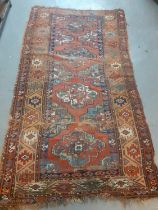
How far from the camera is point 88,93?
2.29 metres

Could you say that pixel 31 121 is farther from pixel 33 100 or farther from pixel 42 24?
pixel 42 24

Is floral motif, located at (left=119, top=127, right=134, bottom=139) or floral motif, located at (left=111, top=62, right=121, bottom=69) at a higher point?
floral motif, located at (left=111, top=62, right=121, bottom=69)

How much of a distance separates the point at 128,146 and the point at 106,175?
26 centimetres

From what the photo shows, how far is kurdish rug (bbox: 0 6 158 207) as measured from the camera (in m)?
1.72

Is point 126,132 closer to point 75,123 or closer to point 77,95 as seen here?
point 75,123

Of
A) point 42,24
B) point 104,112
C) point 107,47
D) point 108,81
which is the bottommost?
point 104,112

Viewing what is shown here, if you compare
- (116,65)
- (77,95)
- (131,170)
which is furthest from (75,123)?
(116,65)

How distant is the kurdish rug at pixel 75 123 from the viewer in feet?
5.64

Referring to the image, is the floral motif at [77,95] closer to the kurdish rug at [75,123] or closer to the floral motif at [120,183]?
the kurdish rug at [75,123]

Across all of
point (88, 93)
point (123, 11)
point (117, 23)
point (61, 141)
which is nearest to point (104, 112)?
point (88, 93)

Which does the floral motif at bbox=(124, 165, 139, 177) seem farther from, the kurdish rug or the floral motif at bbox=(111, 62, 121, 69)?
the floral motif at bbox=(111, 62, 121, 69)

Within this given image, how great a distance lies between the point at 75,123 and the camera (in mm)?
2064

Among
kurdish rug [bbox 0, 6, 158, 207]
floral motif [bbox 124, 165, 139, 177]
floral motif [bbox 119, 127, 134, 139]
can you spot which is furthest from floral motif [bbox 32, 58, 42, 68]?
floral motif [bbox 124, 165, 139, 177]

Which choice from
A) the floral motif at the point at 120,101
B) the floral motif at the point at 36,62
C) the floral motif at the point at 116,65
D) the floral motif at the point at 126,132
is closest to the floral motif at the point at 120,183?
the floral motif at the point at 126,132
